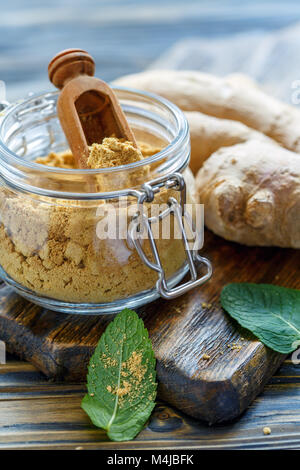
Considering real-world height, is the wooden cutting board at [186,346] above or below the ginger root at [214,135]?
below

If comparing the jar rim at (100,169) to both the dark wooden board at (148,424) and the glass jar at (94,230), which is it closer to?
the glass jar at (94,230)

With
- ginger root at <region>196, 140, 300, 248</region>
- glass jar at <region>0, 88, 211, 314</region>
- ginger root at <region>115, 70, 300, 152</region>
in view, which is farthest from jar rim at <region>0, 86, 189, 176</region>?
ginger root at <region>115, 70, 300, 152</region>

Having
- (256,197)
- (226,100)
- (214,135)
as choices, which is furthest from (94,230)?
(226,100)

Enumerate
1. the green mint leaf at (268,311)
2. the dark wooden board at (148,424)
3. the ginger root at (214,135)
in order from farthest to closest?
the ginger root at (214,135), the green mint leaf at (268,311), the dark wooden board at (148,424)

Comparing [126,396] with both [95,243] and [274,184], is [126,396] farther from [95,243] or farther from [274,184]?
[274,184]

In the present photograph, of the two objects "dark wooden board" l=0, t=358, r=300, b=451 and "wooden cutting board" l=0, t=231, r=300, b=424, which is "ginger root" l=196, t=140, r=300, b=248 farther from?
"dark wooden board" l=0, t=358, r=300, b=451

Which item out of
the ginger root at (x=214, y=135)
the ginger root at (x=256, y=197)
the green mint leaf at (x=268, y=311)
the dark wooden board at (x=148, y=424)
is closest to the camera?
the dark wooden board at (x=148, y=424)

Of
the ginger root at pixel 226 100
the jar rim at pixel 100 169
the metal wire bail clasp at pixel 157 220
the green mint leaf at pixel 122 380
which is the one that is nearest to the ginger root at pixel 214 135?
the ginger root at pixel 226 100
